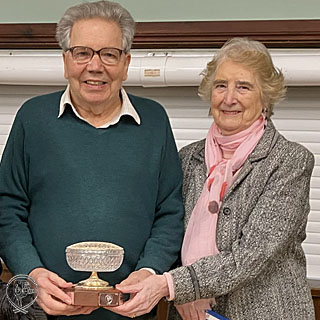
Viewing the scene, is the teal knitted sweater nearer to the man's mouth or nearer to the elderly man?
the elderly man

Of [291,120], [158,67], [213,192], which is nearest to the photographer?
[213,192]

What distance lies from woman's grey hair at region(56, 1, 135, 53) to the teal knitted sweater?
0.23 metres

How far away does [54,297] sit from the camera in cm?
216

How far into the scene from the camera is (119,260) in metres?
2.13

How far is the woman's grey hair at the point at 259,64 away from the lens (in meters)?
2.48

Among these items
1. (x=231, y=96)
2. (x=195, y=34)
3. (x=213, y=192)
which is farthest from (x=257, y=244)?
(x=195, y=34)

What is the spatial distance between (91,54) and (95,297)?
0.76 m

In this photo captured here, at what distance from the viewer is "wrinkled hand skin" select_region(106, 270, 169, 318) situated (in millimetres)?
2160

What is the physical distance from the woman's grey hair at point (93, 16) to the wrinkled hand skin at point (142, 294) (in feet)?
2.44

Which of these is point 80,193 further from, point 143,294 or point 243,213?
point 243,213

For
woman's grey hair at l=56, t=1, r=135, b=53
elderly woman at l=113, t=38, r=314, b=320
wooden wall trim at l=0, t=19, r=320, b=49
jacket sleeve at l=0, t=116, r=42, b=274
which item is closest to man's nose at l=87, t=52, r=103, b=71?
woman's grey hair at l=56, t=1, r=135, b=53

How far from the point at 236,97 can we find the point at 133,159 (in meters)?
0.40

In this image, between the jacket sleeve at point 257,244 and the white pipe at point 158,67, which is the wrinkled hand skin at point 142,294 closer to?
the jacket sleeve at point 257,244

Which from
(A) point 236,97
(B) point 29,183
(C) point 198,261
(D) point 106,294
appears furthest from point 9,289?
(A) point 236,97
